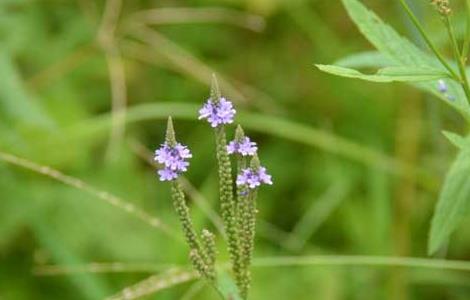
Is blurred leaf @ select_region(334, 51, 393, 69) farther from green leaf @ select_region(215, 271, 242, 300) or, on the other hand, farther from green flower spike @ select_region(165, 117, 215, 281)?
green flower spike @ select_region(165, 117, 215, 281)

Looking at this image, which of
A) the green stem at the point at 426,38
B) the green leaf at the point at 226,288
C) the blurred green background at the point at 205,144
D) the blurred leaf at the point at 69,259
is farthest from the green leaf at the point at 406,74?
the blurred leaf at the point at 69,259

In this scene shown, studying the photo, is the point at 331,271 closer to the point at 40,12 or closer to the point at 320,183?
the point at 320,183

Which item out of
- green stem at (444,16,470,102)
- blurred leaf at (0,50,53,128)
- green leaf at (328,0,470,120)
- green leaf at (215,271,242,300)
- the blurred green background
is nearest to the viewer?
green stem at (444,16,470,102)

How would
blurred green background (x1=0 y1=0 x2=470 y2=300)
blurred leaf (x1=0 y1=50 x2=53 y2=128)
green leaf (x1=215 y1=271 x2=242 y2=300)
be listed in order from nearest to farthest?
green leaf (x1=215 y1=271 x2=242 y2=300), blurred leaf (x1=0 y1=50 x2=53 y2=128), blurred green background (x1=0 y1=0 x2=470 y2=300)

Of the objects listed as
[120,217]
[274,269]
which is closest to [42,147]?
[120,217]

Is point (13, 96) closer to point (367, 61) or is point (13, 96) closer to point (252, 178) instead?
point (367, 61)

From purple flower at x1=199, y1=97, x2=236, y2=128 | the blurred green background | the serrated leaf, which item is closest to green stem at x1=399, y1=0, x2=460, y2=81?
the serrated leaf

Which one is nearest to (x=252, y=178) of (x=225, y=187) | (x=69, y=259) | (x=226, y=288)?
(x=225, y=187)
